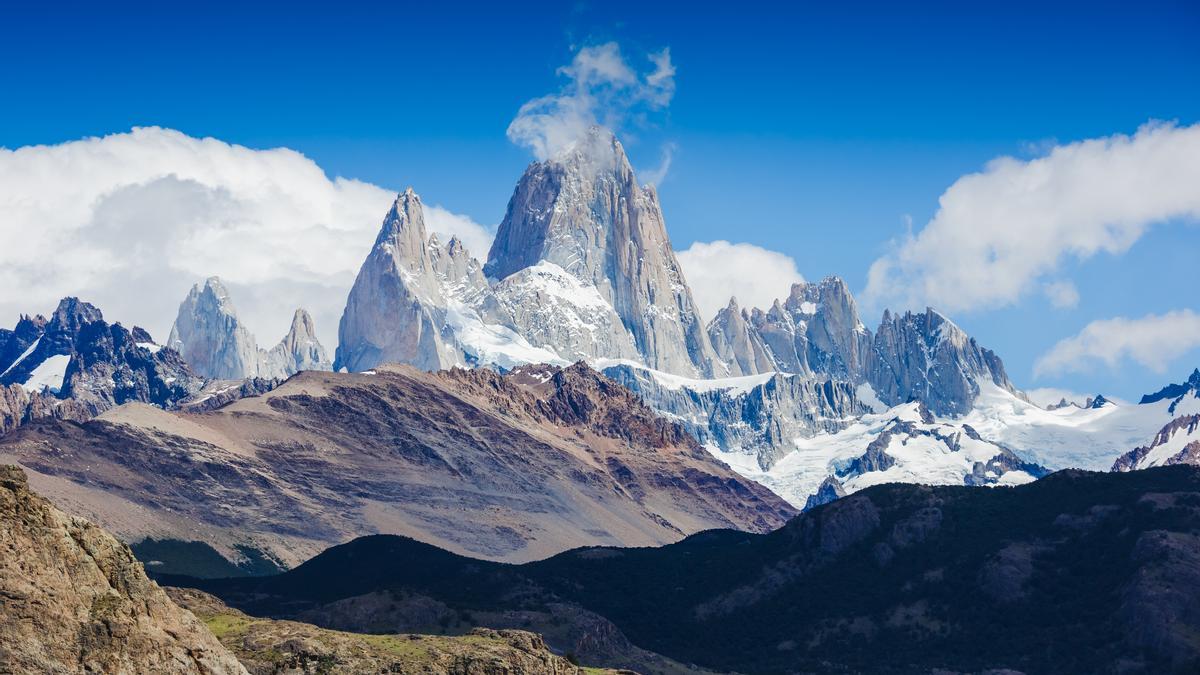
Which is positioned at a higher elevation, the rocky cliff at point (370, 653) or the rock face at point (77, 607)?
the rocky cliff at point (370, 653)

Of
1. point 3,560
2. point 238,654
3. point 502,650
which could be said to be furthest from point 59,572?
point 502,650

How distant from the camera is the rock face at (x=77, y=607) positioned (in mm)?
112750

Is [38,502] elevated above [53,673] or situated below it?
above

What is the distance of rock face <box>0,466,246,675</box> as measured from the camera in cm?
11275

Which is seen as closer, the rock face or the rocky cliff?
the rock face

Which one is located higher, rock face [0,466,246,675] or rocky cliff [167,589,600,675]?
rocky cliff [167,589,600,675]

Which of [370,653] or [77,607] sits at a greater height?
[370,653]

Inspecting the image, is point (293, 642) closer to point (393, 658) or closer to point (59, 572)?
point (393, 658)

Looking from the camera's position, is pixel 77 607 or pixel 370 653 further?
pixel 370 653

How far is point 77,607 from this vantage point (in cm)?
11688

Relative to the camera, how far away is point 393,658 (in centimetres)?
18138

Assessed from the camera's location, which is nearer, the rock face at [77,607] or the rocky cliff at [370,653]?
the rock face at [77,607]

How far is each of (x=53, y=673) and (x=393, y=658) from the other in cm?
7126

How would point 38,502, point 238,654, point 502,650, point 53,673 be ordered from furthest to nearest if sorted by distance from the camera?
point 502,650 → point 238,654 → point 38,502 → point 53,673
